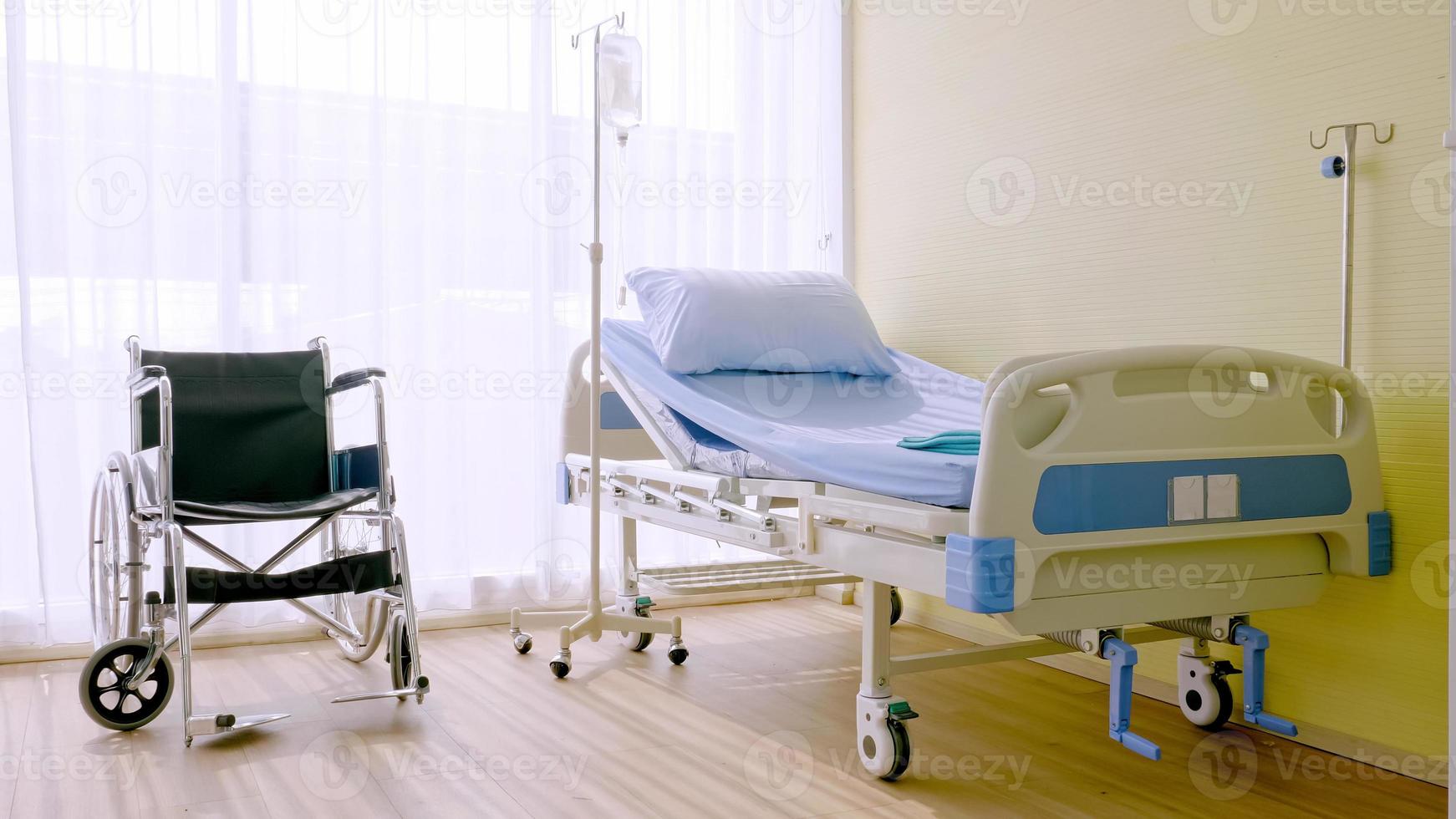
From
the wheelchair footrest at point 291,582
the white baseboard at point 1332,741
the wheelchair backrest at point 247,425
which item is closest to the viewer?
the white baseboard at point 1332,741

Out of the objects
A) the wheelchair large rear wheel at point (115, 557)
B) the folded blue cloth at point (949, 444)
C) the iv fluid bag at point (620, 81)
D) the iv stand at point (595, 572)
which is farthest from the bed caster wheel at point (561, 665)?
the iv fluid bag at point (620, 81)

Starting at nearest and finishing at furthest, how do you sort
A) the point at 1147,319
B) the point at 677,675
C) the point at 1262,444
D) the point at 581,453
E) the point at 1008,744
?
the point at 1262,444 < the point at 1008,744 < the point at 1147,319 < the point at 677,675 < the point at 581,453

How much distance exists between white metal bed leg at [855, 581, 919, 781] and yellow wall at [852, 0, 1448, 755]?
0.87 m

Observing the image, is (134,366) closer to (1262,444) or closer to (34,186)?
(34,186)

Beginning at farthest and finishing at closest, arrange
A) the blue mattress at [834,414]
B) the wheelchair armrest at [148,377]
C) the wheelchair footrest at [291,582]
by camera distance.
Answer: the wheelchair armrest at [148,377], the wheelchair footrest at [291,582], the blue mattress at [834,414]

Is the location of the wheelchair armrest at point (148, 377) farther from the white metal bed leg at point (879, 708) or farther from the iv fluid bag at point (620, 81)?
the white metal bed leg at point (879, 708)

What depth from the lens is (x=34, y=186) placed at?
9.97ft

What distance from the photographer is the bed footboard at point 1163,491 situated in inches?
72.1

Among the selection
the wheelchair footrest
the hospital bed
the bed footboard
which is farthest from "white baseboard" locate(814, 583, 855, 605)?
the bed footboard

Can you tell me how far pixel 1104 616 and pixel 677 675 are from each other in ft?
4.39

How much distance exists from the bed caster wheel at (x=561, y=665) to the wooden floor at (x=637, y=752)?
4 cm

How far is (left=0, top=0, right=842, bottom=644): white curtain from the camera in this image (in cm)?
306

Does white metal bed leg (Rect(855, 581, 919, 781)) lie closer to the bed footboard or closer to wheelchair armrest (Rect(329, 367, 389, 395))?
the bed footboard

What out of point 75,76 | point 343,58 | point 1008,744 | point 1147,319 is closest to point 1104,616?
point 1008,744
